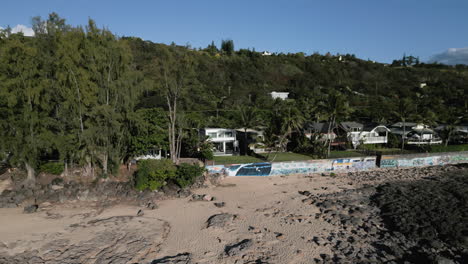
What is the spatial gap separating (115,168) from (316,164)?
21.9m

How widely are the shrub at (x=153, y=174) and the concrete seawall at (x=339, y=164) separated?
487 centimetres

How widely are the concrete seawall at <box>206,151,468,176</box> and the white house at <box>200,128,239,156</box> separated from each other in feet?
25.8

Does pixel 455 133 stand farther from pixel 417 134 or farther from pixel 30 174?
pixel 30 174

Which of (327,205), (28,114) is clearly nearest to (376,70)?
(327,205)

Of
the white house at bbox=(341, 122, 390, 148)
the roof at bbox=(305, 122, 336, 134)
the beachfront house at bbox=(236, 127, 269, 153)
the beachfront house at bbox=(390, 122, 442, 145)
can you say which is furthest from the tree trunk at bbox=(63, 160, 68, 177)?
the beachfront house at bbox=(390, 122, 442, 145)

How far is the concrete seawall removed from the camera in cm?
3108

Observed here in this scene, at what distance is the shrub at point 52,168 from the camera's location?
2795cm

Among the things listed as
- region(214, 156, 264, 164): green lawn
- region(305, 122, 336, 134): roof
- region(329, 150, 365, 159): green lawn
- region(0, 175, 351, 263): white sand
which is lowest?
region(0, 175, 351, 263): white sand

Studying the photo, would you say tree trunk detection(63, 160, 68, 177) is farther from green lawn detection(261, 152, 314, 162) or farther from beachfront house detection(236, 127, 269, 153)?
green lawn detection(261, 152, 314, 162)

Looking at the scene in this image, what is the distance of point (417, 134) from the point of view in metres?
47.1

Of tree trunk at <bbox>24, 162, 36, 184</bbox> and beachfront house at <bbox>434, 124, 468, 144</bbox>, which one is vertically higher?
beachfront house at <bbox>434, 124, 468, 144</bbox>

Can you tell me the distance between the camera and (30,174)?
1062 inches

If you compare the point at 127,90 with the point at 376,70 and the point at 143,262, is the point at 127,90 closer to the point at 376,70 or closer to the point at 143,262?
the point at 143,262

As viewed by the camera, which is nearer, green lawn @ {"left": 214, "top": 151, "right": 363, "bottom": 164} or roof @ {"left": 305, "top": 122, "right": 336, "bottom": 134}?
green lawn @ {"left": 214, "top": 151, "right": 363, "bottom": 164}
